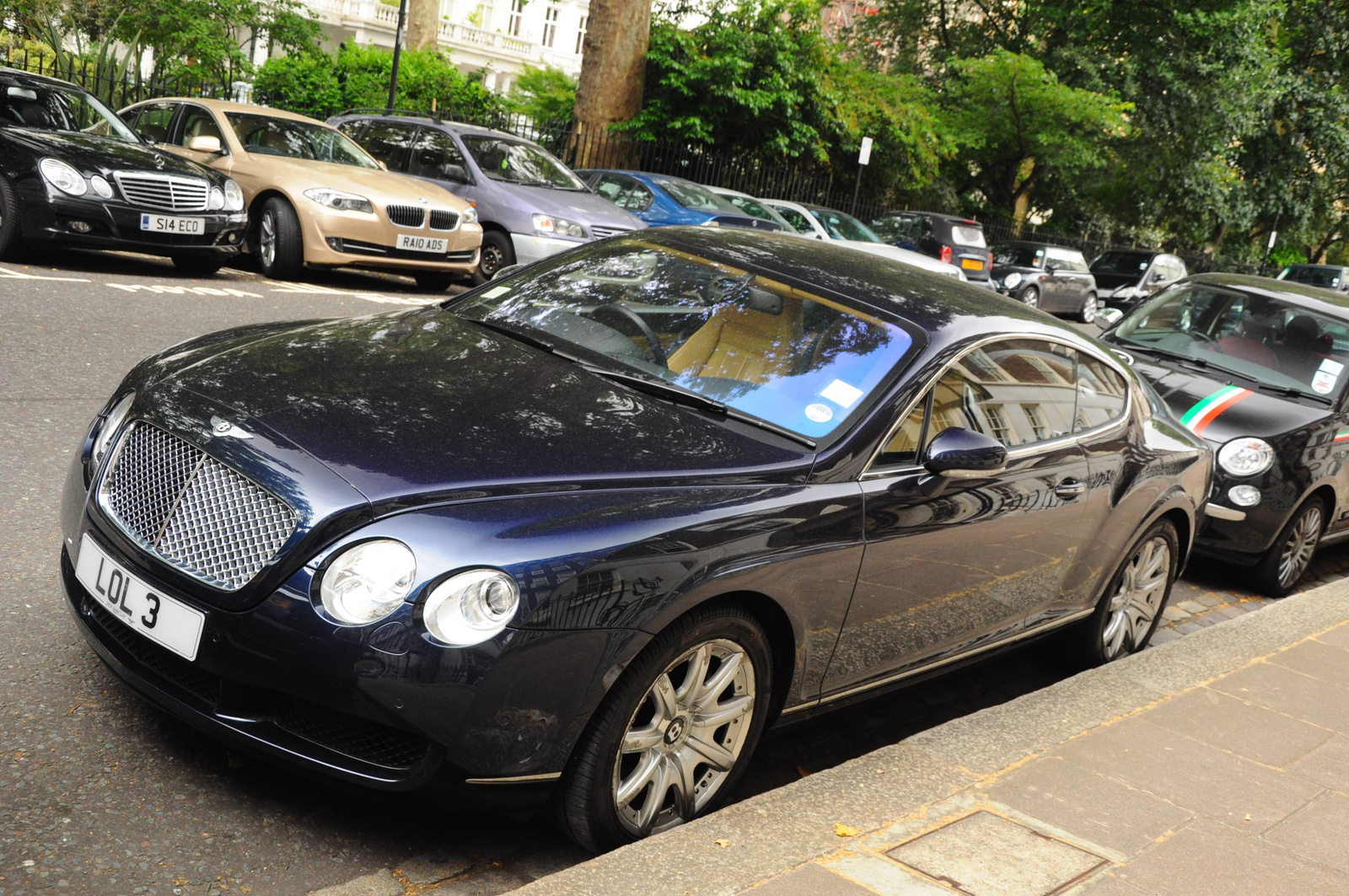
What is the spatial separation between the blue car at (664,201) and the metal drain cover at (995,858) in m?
13.2

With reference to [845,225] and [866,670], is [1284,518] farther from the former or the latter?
[845,225]

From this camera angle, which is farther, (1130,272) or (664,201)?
(1130,272)

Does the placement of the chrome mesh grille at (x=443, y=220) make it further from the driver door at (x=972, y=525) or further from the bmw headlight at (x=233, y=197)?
the driver door at (x=972, y=525)

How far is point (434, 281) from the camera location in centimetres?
1320

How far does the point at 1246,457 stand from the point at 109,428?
234 inches

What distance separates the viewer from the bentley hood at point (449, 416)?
310 centimetres

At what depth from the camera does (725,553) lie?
3.20m

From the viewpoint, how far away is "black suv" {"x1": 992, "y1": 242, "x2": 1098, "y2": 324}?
24.6m

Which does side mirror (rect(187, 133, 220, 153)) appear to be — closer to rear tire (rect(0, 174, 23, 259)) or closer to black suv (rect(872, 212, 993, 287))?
rear tire (rect(0, 174, 23, 259))

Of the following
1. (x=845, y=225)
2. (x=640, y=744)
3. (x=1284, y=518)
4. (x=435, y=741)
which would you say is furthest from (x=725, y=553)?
(x=845, y=225)

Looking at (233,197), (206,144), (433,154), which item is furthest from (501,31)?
(233,197)

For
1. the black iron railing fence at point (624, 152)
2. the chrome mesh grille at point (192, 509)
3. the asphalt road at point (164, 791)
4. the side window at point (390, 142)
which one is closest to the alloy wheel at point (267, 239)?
the side window at point (390, 142)

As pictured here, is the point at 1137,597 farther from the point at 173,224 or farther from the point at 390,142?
the point at 390,142

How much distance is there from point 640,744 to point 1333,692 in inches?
129
